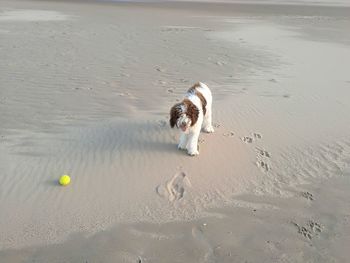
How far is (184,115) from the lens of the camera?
192 inches

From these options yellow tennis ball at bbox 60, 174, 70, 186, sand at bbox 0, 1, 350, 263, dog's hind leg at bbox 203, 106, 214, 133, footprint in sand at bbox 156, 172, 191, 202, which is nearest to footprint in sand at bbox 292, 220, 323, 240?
sand at bbox 0, 1, 350, 263

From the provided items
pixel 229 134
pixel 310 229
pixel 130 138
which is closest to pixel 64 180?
pixel 130 138

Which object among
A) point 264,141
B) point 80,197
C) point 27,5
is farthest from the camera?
point 27,5

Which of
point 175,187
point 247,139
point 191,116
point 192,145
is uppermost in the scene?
point 191,116

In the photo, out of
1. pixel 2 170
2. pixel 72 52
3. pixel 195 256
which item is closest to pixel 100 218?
pixel 195 256

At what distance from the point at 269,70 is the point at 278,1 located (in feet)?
64.0

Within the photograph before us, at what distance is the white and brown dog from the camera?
4.93 m

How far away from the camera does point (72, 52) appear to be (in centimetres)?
1102

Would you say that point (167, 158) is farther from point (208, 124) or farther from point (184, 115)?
point (208, 124)

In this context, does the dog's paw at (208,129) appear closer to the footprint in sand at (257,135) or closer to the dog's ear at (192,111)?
the footprint in sand at (257,135)

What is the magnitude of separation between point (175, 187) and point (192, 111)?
1.02 metres

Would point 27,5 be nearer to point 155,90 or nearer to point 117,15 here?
point 117,15

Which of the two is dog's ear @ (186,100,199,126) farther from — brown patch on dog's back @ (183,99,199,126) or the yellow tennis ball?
the yellow tennis ball

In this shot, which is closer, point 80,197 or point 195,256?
point 195,256
